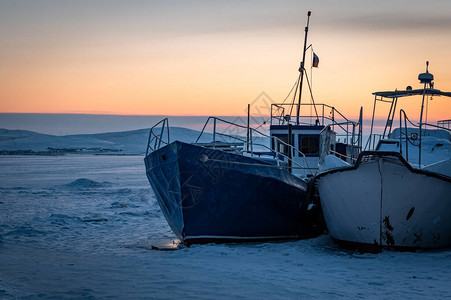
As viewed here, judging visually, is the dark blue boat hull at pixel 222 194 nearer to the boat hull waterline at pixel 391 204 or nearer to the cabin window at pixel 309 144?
the boat hull waterline at pixel 391 204

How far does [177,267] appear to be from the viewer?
10414mm

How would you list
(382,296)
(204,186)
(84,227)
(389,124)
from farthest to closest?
(389,124)
(84,227)
(204,186)
(382,296)

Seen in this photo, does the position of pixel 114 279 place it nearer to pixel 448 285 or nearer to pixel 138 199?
pixel 448 285

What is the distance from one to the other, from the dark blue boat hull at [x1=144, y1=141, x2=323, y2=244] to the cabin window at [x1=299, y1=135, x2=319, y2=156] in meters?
3.87

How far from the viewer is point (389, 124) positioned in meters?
18.2

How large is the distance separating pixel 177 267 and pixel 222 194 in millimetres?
2884

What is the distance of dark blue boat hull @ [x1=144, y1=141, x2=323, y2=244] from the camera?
12.6 meters

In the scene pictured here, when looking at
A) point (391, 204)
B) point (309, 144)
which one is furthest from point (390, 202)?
point (309, 144)

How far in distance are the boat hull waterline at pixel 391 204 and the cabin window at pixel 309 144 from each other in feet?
16.6

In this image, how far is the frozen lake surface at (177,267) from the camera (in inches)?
337

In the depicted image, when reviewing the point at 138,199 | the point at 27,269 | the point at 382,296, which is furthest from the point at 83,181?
the point at 382,296

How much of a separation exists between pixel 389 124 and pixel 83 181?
1784 cm

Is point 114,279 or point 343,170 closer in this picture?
point 114,279

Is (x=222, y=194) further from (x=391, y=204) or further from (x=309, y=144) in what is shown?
(x=309, y=144)
